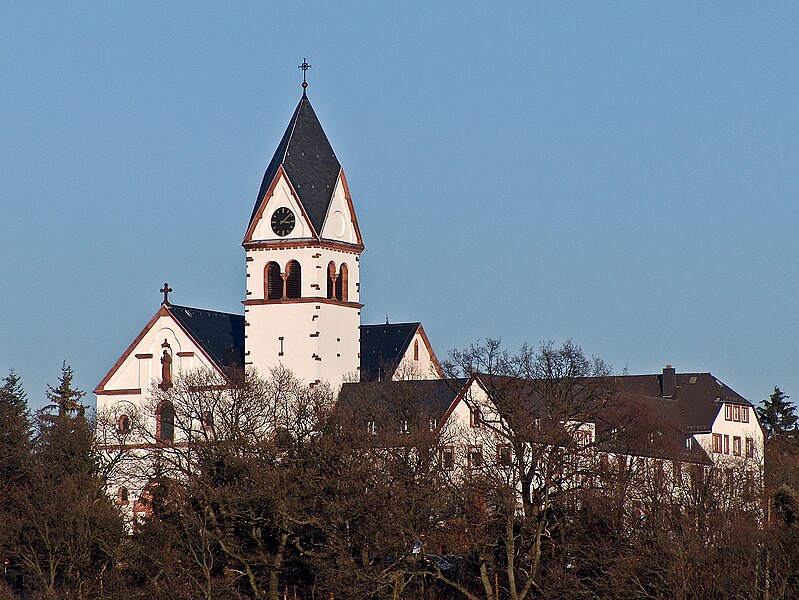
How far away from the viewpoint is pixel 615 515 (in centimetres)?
6631

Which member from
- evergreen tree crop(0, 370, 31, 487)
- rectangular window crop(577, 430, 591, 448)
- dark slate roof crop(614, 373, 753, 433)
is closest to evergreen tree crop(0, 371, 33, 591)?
evergreen tree crop(0, 370, 31, 487)

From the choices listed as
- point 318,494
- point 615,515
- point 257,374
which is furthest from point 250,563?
point 257,374

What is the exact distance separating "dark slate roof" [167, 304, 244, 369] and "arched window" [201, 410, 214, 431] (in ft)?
33.5

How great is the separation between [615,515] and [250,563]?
12286 millimetres

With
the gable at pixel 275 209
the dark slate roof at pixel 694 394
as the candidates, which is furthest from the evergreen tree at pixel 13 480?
the dark slate roof at pixel 694 394

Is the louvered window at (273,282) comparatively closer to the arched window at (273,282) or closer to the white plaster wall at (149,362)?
the arched window at (273,282)

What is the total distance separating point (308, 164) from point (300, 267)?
4739mm

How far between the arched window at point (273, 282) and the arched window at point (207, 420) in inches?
449

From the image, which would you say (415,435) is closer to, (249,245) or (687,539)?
(687,539)

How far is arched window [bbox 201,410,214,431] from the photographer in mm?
79500

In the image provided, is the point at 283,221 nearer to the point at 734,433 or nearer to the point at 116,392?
the point at 116,392

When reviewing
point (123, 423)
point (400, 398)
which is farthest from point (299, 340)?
point (400, 398)

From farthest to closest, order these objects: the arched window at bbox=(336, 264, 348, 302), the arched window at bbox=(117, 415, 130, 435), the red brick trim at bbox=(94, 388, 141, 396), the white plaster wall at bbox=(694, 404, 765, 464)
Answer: the white plaster wall at bbox=(694, 404, 765, 464), the red brick trim at bbox=(94, 388, 141, 396), the arched window at bbox=(336, 264, 348, 302), the arched window at bbox=(117, 415, 130, 435)

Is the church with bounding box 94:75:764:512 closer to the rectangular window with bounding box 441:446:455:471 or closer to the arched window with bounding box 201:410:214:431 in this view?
the arched window with bounding box 201:410:214:431
